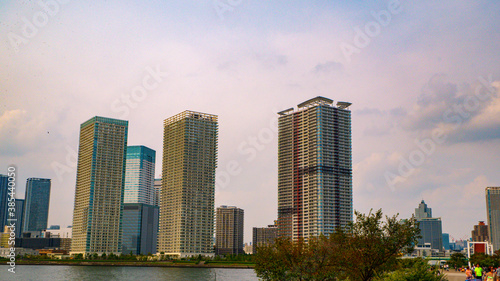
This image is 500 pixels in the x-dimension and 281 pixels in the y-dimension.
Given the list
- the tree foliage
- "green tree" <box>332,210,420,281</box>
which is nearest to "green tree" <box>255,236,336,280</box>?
the tree foliage

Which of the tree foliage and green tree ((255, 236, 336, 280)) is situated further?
green tree ((255, 236, 336, 280))

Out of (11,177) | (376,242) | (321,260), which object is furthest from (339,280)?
(11,177)

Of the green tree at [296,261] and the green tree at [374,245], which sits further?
the green tree at [296,261]

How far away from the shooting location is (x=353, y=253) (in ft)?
156

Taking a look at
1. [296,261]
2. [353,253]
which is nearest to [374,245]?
[353,253]

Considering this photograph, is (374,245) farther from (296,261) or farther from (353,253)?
(296,261)

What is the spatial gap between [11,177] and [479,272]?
51.1m

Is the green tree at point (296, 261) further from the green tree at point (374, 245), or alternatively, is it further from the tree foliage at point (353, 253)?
the green tree at point (374, 245)

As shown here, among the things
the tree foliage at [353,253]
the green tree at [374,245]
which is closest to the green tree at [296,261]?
the tree foliage at [353,253]

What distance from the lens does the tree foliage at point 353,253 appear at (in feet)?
159

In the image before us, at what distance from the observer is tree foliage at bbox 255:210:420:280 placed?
159 ft

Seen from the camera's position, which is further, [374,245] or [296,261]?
[296,261]

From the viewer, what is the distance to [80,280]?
14475cm

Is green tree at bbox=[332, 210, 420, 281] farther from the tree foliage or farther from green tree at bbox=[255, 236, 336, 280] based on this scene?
green tree at bbox=[255, 236, 336, 280]
